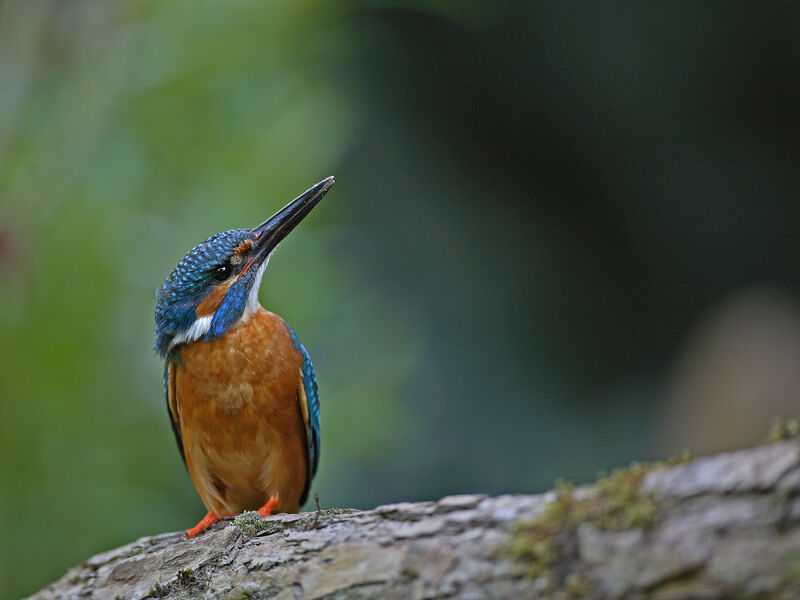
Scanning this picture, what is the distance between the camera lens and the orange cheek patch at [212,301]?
3387 millimetres

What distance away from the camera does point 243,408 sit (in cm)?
326

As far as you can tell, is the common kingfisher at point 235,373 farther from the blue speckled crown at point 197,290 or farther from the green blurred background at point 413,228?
the green blurred background at point 413,228

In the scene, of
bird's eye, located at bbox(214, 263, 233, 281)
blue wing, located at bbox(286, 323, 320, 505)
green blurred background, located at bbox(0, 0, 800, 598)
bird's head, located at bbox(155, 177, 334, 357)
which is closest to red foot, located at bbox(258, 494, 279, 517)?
blue wing, located at bbox(286, 323, 320, 505)


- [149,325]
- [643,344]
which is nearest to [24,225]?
[149,325]

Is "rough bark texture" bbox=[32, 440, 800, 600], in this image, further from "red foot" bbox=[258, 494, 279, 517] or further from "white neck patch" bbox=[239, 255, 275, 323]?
"white neck patch" bbox=[239, 255, 275, 323]

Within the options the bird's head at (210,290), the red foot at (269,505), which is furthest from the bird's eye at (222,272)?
the red foot at (269,505)

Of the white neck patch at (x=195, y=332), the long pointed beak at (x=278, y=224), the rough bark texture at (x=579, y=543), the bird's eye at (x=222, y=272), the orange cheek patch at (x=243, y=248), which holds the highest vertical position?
the long pointed beak at (x=278, y=224)

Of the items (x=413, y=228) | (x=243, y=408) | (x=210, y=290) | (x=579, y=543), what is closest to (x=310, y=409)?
(x=243, y=408)

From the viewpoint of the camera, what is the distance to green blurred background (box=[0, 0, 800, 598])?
4617 mm

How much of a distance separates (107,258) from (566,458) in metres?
4.31

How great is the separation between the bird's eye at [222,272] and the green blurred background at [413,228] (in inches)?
53.4

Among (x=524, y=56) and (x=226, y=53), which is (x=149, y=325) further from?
(x=524, y=56)

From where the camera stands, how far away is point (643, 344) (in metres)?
8.19

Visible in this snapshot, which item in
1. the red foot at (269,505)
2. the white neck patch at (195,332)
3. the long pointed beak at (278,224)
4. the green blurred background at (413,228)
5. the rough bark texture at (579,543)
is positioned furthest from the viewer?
the green blurred background at (413,228)
